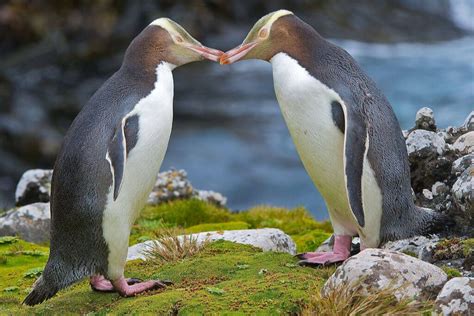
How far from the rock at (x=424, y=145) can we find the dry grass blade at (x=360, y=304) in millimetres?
2507

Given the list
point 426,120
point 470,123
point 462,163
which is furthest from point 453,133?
point 462,163

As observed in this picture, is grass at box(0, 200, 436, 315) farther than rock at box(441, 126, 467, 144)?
No

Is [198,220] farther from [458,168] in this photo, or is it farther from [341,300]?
[341,300]

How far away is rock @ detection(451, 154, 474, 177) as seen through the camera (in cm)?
746

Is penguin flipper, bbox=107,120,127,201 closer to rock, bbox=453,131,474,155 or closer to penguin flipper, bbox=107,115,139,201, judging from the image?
penguin flipper, bbox=107,115,139,201

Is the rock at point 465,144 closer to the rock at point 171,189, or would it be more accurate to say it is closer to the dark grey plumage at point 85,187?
the dark grey plumage at point 85,187

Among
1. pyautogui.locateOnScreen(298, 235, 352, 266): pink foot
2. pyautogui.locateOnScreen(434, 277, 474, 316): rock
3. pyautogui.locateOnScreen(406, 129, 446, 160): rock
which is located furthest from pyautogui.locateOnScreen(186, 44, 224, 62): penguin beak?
pyautogui.locateOnScreen(434, 277, 474, 316): rock

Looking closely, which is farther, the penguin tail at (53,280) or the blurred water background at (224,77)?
the blurred water background at (224,77)

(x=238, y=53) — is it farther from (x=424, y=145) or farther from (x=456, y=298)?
(x=456, y=298)

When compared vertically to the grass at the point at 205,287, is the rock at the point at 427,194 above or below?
above

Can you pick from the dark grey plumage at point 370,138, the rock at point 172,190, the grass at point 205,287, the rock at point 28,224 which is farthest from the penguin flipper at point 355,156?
the rock at point 172,190

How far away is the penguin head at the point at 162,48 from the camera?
6.95 meters

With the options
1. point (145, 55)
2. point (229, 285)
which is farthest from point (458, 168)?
point (145, 55)

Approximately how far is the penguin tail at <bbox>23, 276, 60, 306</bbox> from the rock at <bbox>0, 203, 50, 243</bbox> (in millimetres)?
3483
